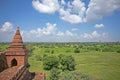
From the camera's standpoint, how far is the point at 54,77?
31.1 meters

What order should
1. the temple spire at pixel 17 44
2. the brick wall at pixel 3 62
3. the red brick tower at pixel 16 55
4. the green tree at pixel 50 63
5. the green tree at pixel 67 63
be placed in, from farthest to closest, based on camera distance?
the green tree at pixel 50 63 → the green tree at pixel 67 63 → the temple spire at pixel 17 44 → the red brick tower at pixel 16 55 → the brick wall at pixel 3 62

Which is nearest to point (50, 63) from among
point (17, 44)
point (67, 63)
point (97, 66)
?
point (67, 63)

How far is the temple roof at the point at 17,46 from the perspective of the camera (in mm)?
18819

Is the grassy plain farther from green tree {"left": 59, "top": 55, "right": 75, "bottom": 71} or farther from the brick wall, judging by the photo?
the brick wall

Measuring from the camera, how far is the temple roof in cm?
1882

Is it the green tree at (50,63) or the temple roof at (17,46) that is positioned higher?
the temple roof at (17,46)

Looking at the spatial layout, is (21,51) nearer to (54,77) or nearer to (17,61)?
(17,61)

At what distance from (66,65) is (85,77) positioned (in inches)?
1099

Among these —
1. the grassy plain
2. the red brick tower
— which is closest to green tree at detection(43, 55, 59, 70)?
the grassy plain

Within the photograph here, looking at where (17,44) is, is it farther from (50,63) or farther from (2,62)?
(50,63)

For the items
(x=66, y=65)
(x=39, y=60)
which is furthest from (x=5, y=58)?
(x=39, y=60)

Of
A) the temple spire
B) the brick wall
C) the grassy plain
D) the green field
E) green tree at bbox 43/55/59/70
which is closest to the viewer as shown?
the brick wall

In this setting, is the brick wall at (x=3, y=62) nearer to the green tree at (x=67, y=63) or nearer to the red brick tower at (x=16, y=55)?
the red brick tower at (x=16, y=55)

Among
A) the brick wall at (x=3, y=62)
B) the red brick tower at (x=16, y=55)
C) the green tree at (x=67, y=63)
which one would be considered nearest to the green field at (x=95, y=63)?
the green tree at (x=67, y=63)
